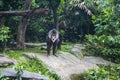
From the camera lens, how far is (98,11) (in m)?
17.5

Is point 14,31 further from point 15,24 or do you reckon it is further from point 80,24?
point 80,24

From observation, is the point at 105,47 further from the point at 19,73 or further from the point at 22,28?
the point at 19,73

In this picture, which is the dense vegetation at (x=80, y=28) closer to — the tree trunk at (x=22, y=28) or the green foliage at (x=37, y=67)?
the green foliage at (x=37, y=67)

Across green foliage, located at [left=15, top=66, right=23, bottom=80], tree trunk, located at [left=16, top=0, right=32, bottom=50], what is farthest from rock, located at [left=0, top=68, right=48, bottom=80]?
tree trunk, located at [left=16, top=0, right=32, bottom=50]

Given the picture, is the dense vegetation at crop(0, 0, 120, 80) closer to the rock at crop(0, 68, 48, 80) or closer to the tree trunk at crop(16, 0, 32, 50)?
the tree trunk at crop(16, 0, 32, 50)

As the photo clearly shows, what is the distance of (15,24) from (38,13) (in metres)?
2.99

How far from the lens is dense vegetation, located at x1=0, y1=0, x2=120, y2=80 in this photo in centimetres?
950

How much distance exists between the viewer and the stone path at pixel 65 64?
9712mm

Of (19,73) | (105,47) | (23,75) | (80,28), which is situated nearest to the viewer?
(19,73)

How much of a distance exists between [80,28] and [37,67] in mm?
9628

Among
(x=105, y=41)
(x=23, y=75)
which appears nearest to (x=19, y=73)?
(x=23, y=75)

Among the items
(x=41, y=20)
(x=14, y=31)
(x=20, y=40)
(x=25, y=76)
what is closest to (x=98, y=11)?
(x=41, y=20)

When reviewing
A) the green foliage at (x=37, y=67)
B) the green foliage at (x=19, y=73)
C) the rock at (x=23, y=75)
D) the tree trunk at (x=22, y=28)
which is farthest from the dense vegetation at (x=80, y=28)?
the green foliage at (x=19, y=73)

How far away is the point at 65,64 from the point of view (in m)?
10.7
